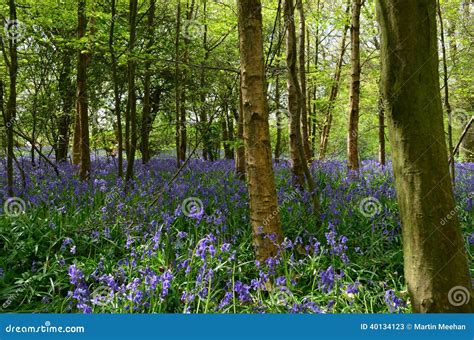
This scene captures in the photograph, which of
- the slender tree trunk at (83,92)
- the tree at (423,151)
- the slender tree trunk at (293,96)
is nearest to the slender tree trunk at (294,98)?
the slender tree trunk at (293,96)

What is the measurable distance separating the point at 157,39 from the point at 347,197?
600 cm

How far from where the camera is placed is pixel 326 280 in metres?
2.96

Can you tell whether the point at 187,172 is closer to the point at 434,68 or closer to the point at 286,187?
the point at 286,187

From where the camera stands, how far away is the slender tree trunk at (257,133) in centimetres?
339

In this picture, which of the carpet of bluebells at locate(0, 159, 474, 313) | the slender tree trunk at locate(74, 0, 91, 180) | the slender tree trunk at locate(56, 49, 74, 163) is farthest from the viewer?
the slender tree trunk at locate(56, 49, 74, 163)

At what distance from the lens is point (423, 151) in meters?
2.09

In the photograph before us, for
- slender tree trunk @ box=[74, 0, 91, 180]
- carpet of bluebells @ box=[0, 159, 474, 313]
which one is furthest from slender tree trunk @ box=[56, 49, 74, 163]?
carpet of bluebells @ box=[0, 159, 474, 313]

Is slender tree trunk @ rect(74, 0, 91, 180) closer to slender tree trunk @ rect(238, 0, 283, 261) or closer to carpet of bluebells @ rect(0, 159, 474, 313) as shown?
carpet of bluebells @ rect(0, 159, 474, 313)

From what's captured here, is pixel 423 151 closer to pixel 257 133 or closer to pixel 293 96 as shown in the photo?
pixel 257 133

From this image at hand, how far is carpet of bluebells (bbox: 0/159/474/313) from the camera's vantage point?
2943 mm

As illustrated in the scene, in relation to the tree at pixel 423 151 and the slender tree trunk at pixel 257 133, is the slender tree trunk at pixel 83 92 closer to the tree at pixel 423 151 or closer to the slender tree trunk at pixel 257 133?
the slender tree trunk at pixel 257 133

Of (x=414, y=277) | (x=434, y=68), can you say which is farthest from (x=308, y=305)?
(x=434, y=68)

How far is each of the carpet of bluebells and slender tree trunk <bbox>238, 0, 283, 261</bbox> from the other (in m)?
0.19

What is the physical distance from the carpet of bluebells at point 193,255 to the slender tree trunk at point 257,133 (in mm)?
191
